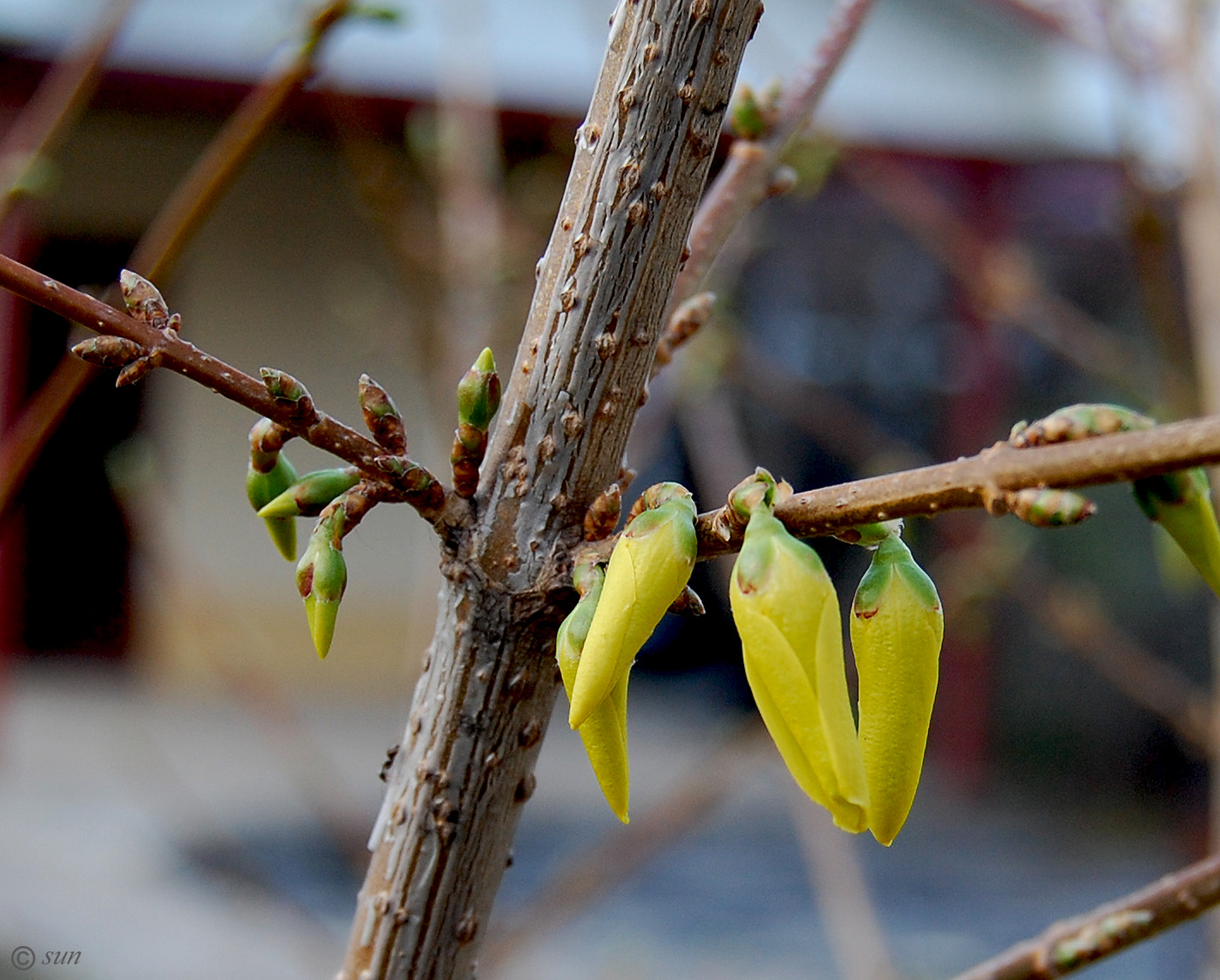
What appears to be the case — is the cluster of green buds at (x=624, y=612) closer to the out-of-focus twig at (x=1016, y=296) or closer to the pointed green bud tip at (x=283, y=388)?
the pointed green bud tip at (x=283, y=388)

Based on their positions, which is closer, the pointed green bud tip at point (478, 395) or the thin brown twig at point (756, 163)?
the pointed green bud tip at point (478, 395)

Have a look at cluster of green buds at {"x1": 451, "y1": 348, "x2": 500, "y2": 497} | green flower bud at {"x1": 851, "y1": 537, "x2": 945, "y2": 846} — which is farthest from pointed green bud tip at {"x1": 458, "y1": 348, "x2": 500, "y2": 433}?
green flower bud at {"x1": 851, "y1": 537, "x2": 945, "y2": 846}

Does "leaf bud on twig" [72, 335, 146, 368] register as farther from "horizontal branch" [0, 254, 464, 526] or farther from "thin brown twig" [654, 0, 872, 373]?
"thin brown twig" [654, 0, 872, 373]

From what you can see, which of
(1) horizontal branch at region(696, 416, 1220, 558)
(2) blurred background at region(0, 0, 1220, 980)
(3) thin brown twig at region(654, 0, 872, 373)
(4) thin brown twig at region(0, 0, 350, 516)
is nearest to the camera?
(1) horizontal branch at region(696, 416, 1220, 558)

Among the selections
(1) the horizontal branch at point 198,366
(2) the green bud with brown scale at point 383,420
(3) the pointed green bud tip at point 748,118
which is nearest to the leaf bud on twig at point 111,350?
(1) the horizontal branch at point 198,366

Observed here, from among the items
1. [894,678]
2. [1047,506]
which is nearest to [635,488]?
[894,678]

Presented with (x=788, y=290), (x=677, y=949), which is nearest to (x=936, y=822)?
(x=677, y=949)
